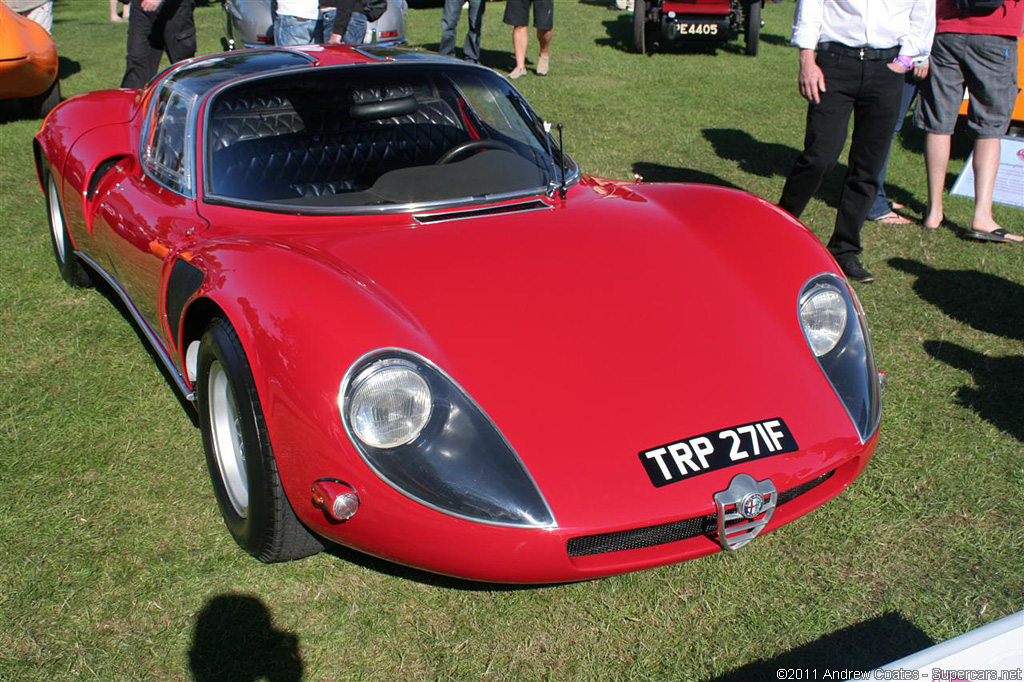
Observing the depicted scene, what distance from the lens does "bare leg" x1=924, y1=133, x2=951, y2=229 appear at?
17.4ft

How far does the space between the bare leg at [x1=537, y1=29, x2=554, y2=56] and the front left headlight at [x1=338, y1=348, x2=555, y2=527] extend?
25.5 feet

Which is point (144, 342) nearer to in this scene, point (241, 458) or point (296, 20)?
point (241, 458)

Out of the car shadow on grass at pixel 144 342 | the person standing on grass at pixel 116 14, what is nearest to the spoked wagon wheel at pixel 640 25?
the person standing on grass at pixel 116 14

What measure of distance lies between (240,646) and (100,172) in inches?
93.4

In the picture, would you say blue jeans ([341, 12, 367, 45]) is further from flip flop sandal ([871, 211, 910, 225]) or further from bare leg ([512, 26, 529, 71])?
flip flop sandal ([871, 211, 910, 225])

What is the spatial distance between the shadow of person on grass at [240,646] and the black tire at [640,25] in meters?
9.53

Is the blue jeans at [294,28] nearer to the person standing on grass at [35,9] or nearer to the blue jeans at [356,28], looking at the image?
the blue jeans at [356,28]

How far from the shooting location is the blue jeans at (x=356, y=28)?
658 cm

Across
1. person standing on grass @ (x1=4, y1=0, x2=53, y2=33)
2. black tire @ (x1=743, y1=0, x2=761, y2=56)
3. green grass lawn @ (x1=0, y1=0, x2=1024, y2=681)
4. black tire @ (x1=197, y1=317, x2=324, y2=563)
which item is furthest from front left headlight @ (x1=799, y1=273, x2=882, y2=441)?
person standing on grass @ (x1=4, y1=0, x2=53, y2=33)

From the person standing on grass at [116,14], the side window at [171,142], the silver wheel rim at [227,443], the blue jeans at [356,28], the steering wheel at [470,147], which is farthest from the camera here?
the person standing on grass at [116,14]

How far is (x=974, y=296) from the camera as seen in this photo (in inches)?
180

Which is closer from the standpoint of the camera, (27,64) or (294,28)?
(294,28)

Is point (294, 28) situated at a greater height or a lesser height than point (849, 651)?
greater

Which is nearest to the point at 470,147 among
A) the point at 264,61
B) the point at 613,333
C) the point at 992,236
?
the point at 264,61
